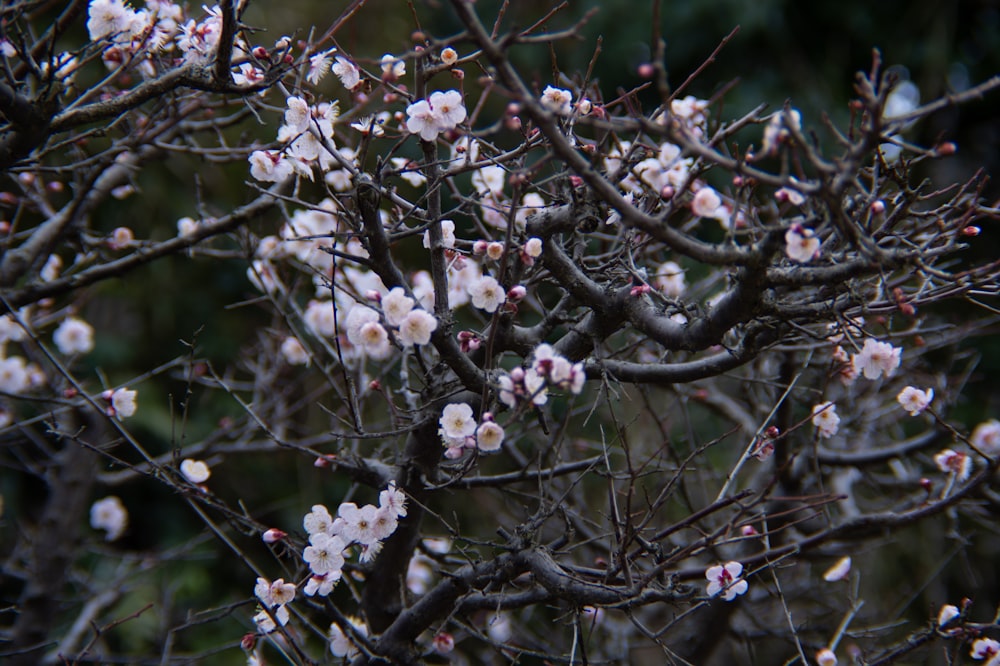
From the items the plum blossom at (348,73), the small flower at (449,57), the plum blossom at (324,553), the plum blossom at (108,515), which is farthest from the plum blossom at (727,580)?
the plum blossom at (108,515)

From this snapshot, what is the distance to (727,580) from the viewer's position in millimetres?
1847

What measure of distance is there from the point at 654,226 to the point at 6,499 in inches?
194

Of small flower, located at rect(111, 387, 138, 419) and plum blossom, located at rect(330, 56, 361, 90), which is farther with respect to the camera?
small flower, located at rect(111, 387, 138, 419)

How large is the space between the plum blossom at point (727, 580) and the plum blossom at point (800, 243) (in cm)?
82

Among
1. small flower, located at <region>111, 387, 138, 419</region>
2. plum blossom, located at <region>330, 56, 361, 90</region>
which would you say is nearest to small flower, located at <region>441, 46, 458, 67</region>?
plum blossom, located at <region>330, 56, 361, 90</region>

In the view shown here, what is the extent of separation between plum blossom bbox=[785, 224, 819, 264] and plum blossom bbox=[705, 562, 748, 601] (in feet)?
2.68

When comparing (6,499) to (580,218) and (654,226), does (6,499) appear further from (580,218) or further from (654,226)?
(654,226)

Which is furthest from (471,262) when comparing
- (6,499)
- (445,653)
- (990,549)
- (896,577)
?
(990,549)

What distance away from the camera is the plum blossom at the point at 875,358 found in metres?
1.78

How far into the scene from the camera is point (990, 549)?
564cm

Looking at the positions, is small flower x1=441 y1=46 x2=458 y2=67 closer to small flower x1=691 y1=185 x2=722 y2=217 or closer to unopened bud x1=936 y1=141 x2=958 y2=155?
small flower x1=691 y1=185 x2=722 y2=217

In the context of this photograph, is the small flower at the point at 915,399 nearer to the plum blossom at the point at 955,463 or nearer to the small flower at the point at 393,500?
the plum blossom at the point at 955,463

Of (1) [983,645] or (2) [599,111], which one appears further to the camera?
(1) [983,645]

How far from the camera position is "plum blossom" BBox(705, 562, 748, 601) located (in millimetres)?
1786
